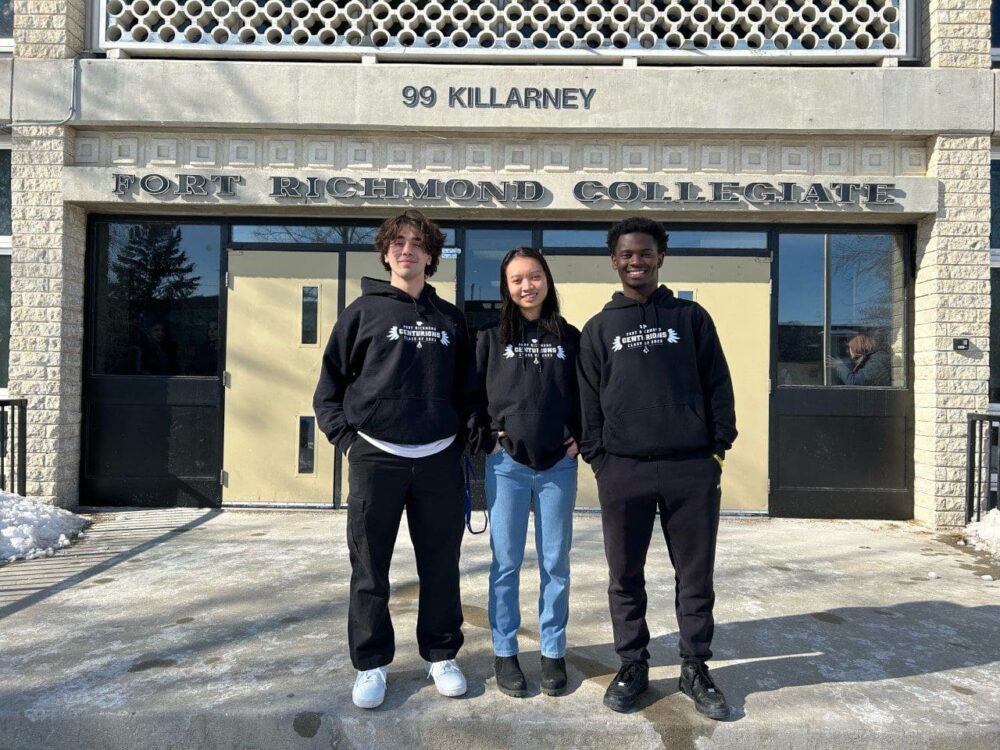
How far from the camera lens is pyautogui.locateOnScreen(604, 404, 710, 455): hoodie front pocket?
9.14 feet

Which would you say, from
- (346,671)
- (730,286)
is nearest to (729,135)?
(730,286)

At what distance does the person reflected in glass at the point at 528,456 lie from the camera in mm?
2885

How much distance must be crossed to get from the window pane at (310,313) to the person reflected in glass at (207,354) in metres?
0.93

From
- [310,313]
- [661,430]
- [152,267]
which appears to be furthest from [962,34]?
[152,267]

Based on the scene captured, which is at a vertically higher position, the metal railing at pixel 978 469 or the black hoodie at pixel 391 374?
the black hoodie at pixel 391 374

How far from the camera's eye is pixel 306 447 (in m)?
6.80

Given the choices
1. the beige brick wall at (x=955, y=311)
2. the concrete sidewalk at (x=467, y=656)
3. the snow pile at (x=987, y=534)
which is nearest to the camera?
the concrete sidewalk at (x=467, y=656)

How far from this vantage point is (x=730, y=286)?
675 cm

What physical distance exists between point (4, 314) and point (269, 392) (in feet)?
9.37

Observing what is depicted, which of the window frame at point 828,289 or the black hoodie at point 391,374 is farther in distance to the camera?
the window frame at point 828,289

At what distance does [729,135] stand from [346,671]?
5879 mm

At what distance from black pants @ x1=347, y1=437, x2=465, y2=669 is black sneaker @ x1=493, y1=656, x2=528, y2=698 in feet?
0.71

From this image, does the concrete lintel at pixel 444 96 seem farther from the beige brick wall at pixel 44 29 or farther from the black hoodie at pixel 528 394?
the black hoodie at pixel 528 394

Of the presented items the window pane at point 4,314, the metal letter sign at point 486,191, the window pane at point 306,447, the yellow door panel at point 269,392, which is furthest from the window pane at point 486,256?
the window pane at point 4,314
